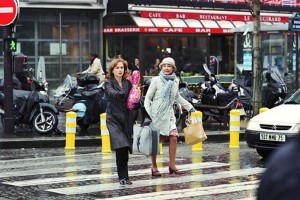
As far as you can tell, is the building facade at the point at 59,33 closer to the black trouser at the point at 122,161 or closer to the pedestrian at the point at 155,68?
the pedestrian at the point at 155,68

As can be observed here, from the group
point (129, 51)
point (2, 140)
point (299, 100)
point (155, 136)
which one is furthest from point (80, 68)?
point (155, 136)

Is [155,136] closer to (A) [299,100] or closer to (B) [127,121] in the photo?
(B) [127,121]

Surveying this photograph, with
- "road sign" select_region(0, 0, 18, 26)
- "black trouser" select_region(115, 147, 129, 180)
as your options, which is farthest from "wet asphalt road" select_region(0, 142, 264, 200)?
"road sign" select_region(0, 0, 18, 26)

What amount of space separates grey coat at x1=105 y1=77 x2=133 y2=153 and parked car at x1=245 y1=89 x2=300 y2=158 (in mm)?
3030

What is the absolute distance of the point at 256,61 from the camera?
19.2m

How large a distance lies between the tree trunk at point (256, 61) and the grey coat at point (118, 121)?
1064 centimetres

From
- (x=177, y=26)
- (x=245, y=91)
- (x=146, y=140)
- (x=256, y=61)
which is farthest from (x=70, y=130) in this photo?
(x=177, y=26)

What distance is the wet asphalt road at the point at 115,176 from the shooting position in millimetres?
8070

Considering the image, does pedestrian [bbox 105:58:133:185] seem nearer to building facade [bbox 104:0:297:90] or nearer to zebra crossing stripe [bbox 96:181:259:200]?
zebra crossing stripe [bbox 96:181:259:200]

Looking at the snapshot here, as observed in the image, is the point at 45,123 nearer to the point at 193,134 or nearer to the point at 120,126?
the point at 193,134

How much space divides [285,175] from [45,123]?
45.5 feet

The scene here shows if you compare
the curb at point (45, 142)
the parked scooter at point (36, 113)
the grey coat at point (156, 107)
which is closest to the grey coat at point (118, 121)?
the grey coat at point (156, 107)

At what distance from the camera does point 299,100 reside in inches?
477

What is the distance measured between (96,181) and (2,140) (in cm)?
540
